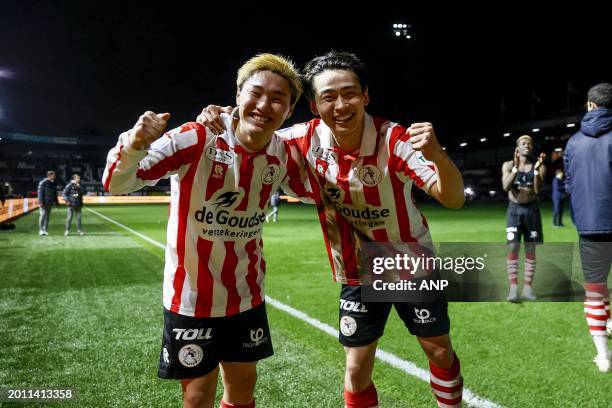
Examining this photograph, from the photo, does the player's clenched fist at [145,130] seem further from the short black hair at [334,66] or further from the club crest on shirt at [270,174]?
the short black hair at [334,66]

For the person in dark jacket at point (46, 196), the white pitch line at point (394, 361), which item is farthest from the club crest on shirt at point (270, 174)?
the person in dark jacket at point (46, 196)

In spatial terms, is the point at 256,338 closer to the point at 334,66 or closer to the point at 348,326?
the point at 348,326

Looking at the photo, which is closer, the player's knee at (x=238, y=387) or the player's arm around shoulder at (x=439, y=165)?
the player's arm around shoulder at (x=439, y=165)

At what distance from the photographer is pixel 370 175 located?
2.77 metres

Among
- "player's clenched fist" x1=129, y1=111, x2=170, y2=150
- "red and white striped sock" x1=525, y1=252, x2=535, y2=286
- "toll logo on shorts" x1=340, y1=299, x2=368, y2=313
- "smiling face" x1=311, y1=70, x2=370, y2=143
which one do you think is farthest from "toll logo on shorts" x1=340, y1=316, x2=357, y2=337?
"red and white striped sock" x1=525, y1=252, x2=535, y2=286

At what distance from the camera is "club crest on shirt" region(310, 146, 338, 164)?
111 inches

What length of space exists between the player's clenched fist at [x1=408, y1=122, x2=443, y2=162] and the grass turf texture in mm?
2054

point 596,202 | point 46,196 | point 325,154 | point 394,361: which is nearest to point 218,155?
point 325,154

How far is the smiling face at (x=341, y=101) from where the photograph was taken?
2691 mm

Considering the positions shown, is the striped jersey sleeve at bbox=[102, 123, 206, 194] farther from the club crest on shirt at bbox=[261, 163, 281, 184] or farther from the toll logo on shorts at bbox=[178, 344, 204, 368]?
the toll logo on shorts at bbox=[178, 344, 204, 368]

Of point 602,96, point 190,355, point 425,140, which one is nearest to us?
point 425,140

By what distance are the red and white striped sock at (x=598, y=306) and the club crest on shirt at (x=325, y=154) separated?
291cm

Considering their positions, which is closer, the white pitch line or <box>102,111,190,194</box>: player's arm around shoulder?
<box>102,111,190,194</box>: player's arm around shoulder

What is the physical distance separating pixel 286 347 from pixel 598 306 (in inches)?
110
